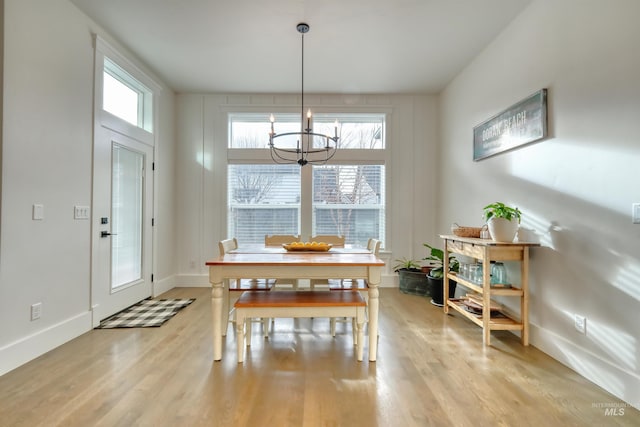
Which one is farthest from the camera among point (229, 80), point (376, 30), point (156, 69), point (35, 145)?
point (229, 80)

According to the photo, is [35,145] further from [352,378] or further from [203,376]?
[352,378]

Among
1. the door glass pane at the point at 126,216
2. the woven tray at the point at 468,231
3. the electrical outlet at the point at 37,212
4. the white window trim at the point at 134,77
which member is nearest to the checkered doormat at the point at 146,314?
the door glass pane at the point at 126,216

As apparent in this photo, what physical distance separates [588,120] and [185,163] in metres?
4.60

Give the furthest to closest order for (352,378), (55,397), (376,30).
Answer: (376,30) → (352,378) → (55,397)

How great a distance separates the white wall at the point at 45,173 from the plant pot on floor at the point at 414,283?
3663 mm

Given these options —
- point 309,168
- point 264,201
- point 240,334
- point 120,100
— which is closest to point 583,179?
point 240,334

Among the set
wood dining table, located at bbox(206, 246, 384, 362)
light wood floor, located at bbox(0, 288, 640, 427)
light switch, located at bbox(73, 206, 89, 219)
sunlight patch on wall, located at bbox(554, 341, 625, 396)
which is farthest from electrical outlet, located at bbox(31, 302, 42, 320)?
sunlight patch on wall, located at bbox(554, 341, 625, 396)

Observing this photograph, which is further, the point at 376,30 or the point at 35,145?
the point at 376,30

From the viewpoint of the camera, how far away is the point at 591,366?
75.1 inches

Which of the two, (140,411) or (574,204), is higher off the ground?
(574,204)

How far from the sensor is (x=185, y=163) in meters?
4.38

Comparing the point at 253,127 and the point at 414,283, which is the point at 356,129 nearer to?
the point at 253,127

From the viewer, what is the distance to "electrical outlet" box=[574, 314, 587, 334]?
1976mm

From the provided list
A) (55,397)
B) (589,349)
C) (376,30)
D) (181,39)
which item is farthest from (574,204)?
(181,39)
